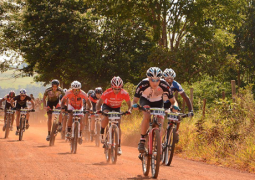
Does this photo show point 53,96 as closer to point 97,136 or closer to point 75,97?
point 97,136

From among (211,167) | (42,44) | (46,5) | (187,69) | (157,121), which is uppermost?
(46,5)

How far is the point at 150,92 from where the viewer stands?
949 centimetres

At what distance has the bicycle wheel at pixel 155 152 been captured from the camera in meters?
8.12

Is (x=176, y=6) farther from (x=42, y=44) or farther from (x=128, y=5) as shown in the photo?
(x=42, y=44)

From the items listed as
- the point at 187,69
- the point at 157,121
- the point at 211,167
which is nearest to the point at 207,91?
the point at 187,69

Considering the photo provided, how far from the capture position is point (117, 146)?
36.0ft

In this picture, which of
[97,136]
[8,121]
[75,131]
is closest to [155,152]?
[75,131]

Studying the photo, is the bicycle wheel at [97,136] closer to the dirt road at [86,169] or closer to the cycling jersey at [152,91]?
the dirt road at [86,169]

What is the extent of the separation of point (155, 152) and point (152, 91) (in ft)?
5.39

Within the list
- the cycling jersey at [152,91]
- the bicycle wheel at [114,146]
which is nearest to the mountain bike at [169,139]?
the cycling jersey at [152,91]

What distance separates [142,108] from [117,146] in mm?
2533

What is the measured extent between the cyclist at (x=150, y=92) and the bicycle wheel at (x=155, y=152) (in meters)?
0.38

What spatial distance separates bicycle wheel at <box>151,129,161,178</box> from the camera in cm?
812

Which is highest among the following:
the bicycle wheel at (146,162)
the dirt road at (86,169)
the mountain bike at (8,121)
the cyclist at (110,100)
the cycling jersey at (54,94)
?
the cycling jersey at (54,94)
